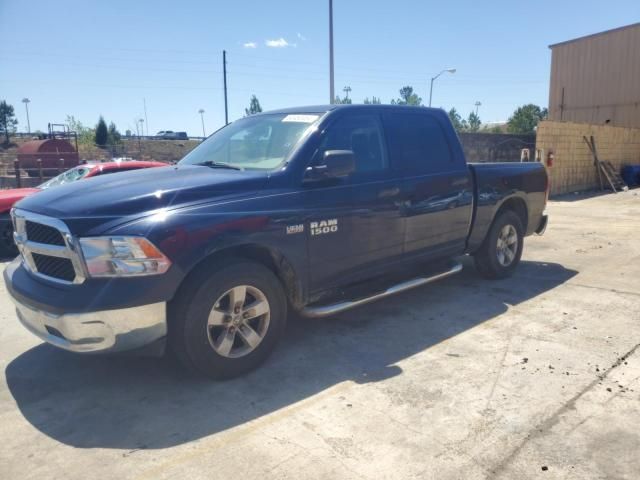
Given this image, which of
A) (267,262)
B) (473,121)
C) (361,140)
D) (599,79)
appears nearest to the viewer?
(267,262)

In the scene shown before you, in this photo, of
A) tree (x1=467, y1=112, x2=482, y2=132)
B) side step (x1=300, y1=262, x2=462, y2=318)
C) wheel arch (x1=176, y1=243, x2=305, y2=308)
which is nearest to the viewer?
wheel arch (x1=176, y1=243, x2=305, y2=308)

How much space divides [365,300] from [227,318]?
4.23ft

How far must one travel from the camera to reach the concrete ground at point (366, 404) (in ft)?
8.75

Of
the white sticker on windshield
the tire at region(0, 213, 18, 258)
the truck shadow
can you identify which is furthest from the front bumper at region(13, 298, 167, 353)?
the tire at region(0, 213, 18, 258)

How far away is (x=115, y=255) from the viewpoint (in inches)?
121

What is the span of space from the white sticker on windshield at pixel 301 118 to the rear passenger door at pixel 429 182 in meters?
0.80

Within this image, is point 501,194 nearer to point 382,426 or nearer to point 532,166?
point 532,166

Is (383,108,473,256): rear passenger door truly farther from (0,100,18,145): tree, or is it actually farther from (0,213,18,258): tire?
(0,100,18,145): tree

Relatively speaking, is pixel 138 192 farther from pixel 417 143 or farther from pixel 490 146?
pixel 490 146

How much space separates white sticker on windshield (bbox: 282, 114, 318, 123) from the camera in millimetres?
4258

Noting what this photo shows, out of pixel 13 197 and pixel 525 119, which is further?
pixel 525 119

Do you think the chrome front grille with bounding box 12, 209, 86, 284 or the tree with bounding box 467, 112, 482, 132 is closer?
the chrome front grille with bounding box 12, 209, 86, 284

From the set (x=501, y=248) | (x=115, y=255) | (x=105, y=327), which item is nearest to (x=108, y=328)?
(x=105, y=327)

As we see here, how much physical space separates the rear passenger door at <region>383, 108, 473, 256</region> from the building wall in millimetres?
10917
